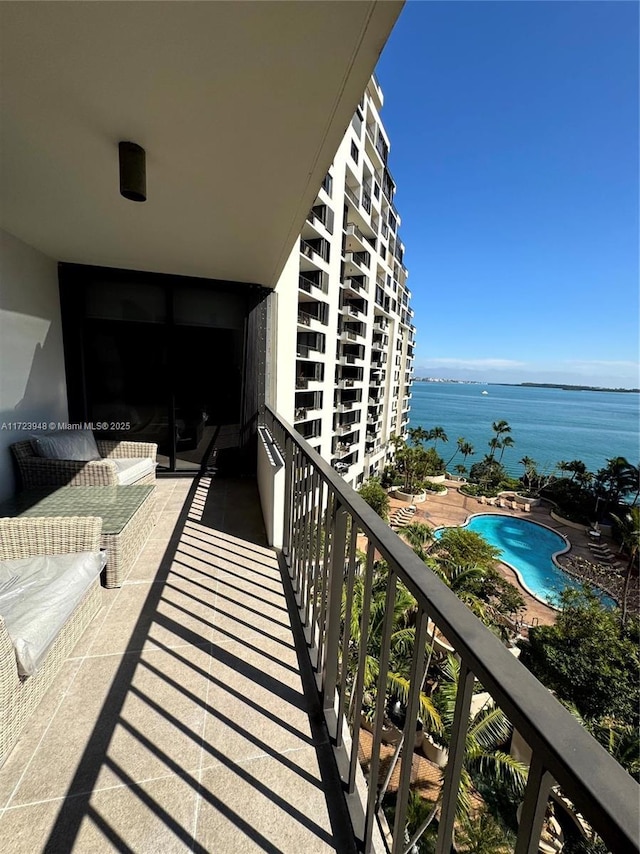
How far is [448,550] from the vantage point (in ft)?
40.9

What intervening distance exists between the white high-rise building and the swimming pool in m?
8.54

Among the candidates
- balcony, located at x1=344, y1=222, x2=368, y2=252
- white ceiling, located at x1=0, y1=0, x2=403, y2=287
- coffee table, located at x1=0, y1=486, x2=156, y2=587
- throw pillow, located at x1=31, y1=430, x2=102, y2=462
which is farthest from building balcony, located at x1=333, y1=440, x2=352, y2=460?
white ceiling, located at x1=0, y1=0, x2=403, y2=287

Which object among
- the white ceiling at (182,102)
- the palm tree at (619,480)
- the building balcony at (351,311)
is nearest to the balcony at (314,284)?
the building balcony at (351,311)

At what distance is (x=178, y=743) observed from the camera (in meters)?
1.36

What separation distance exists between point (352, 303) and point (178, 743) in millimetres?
23028

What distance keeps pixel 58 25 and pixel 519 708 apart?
2.35 m

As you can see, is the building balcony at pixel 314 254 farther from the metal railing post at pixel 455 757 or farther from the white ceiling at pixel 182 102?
the metal railing post at pixel 455 757

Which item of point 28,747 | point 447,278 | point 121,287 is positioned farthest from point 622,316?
point 28,747

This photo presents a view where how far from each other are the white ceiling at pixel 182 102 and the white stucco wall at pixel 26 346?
2.60ft

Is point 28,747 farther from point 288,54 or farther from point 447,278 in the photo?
point 447,278

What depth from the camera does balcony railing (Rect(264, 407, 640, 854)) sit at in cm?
41

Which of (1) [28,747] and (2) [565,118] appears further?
(2) [565,118]

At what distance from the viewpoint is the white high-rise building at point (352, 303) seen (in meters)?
16.0

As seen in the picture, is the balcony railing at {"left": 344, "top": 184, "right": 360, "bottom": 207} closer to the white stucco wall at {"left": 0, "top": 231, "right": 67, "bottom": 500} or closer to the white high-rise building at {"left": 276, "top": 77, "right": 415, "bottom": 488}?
the white high-rise building at {"left": 276, "top": 77, "right": 415, "bottom": 488}
